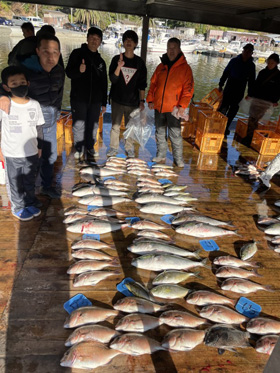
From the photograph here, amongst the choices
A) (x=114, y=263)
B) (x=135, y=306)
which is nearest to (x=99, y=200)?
(x=114, y=263)

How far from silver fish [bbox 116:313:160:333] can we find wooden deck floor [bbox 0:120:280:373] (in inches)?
2.4

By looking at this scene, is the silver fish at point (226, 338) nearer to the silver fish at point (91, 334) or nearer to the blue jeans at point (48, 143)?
the silver fish at point (91, 334)

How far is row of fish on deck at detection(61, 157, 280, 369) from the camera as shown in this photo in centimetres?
188

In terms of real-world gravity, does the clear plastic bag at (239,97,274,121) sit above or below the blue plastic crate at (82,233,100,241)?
above

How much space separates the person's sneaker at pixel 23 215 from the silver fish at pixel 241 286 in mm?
2255

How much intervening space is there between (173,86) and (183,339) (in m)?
3.67

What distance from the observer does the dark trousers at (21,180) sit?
9.94ft

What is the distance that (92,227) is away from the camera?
3.01 metres

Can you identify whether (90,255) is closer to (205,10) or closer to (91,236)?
(91,236)

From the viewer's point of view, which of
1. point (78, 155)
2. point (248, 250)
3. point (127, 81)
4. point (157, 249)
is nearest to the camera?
point (157, 249)

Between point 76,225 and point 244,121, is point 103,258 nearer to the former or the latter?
point 76,225

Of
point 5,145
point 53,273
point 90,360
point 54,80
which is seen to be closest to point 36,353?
point 90,360

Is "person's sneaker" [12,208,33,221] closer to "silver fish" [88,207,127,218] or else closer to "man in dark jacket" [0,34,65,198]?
"man in dark jacket" [0,34,65,198]

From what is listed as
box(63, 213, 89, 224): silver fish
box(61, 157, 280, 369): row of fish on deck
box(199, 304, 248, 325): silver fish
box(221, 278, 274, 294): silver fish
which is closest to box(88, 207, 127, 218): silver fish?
box(61, 157, 280, 369): row of fish on deck
